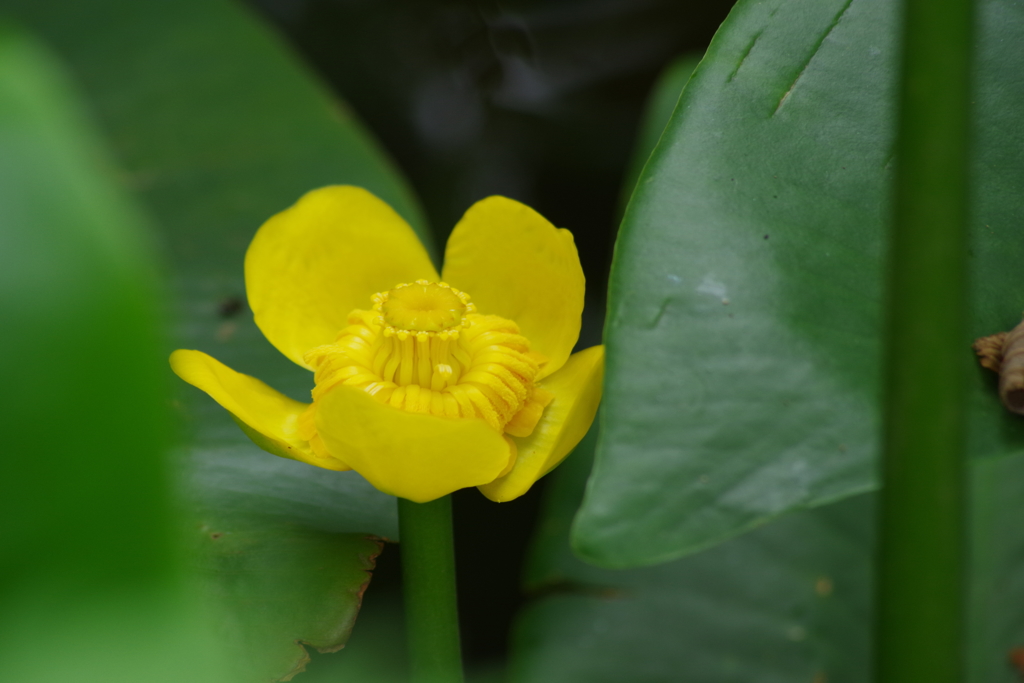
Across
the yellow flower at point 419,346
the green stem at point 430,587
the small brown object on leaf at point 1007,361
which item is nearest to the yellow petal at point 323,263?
the yellow flower at point 419,346

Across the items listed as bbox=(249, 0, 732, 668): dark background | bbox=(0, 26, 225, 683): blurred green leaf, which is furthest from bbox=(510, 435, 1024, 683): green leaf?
bbox=(0, 26, 225, 683): blurred green leaf

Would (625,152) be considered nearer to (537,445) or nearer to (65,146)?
(537,445)

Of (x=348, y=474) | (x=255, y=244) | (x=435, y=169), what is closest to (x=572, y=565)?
(x=348, y=474)

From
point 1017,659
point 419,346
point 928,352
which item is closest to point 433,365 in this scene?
point 419,346

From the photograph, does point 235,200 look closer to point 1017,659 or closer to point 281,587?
point 281,587

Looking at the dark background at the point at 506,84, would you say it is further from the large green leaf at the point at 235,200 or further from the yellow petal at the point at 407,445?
the yellow petal at the point at 407,445
